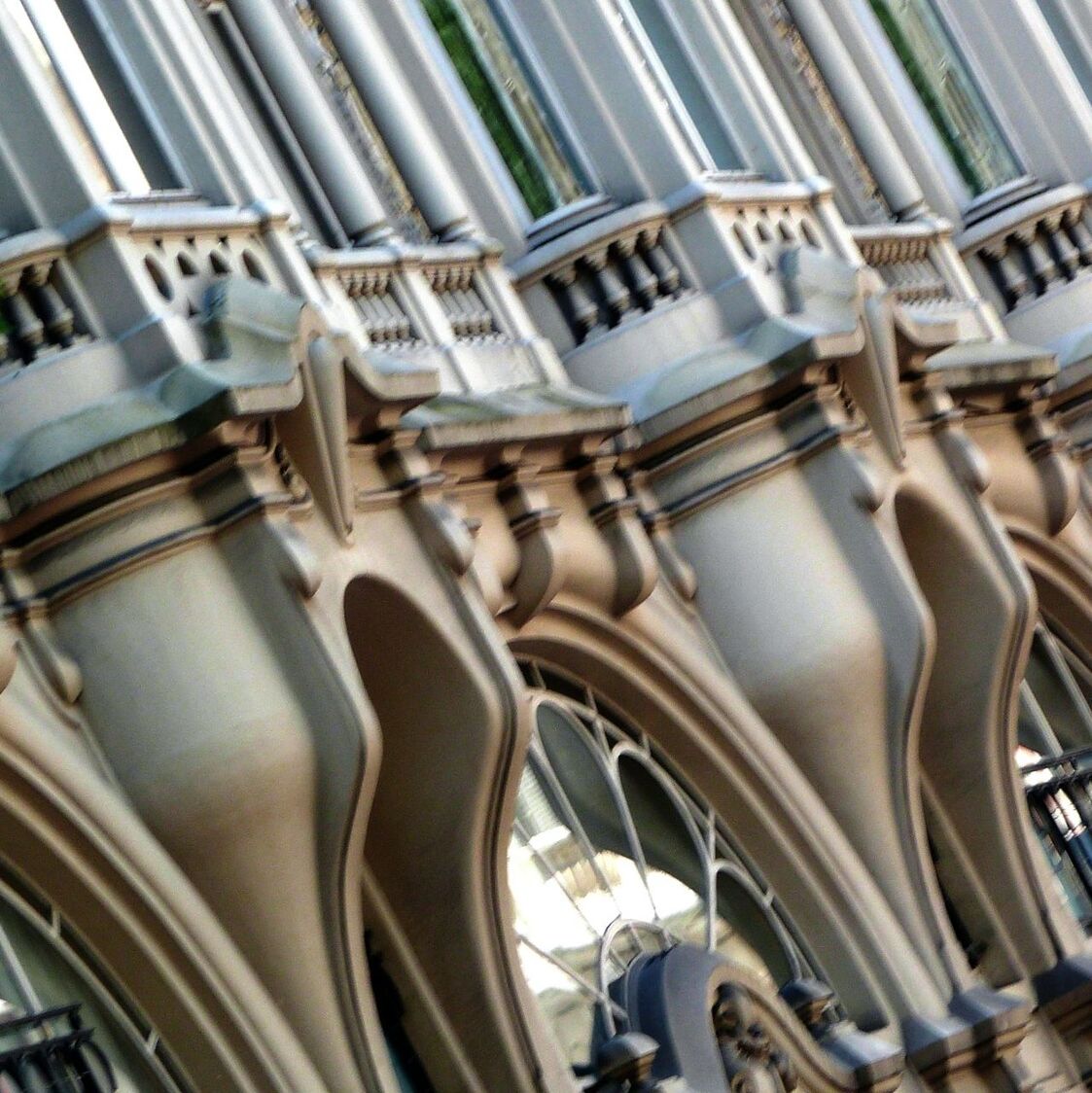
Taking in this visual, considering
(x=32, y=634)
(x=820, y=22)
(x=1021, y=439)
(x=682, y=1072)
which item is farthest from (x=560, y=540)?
(x=820, y=22)

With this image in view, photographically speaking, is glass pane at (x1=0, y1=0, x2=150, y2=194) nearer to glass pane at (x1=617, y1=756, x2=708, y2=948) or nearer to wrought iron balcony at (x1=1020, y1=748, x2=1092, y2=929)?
glass pane at (x1=617, y1=756, x2=708, y2=948)

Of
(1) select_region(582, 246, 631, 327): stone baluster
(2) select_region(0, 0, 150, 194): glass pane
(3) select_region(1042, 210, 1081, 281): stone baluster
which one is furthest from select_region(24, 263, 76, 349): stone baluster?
(3) select_region(1042, 210, 1081, 281): stone baluster

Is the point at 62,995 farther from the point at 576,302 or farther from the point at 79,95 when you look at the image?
the point at 576,302

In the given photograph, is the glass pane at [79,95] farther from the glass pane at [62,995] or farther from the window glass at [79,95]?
the glass pane at [62,995]

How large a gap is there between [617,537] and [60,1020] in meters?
4.04

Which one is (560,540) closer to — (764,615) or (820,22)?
(764,615)

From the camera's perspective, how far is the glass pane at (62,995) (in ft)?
31.6

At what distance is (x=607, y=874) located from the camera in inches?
495

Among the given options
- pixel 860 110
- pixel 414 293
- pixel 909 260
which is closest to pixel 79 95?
pixel 414 293

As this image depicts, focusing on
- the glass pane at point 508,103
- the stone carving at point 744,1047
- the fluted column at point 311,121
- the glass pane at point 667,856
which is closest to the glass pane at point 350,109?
the fluted column at point 311,121

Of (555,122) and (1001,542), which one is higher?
(555,122)

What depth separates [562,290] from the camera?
13.8 meters

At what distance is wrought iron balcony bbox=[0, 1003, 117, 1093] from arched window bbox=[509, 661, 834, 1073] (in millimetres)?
2468

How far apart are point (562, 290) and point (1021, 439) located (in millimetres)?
3555
